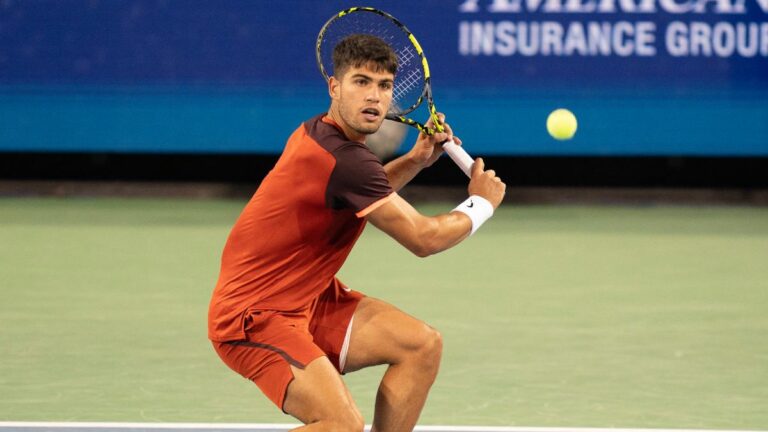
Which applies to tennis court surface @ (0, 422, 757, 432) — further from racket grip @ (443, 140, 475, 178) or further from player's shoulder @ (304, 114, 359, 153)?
player's shoulder @ (304, 114, 359, 153)

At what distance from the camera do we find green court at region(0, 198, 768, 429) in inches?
205

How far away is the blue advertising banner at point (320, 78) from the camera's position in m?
11.6

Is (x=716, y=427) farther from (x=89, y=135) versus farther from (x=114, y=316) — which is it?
(x=89, y=135)

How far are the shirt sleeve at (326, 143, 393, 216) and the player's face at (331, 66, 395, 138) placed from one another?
9 cm

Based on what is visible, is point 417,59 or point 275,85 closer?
point 417,59

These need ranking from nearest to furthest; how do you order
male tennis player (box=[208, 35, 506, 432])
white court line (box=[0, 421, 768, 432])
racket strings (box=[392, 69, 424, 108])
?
male tennis player (box=[208, 35, 506, 432]), racket strings (box=[392, 69, 424, 108]), white court line (box=[0, 421, 768, 432])

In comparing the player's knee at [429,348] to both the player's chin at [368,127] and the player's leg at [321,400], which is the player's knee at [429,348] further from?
the player's chin at [368,127]

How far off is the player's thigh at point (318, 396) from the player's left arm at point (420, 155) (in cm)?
80

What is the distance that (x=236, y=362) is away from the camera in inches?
155

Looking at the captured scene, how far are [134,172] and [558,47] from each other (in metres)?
4.19

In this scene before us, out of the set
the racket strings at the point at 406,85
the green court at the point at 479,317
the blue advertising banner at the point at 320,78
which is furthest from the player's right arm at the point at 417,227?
the blue advertising banner at the point at 320,78

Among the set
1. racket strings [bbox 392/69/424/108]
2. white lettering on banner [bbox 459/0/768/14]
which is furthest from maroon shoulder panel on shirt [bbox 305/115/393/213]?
white lettering on banner [bbox 459/0/768/14]

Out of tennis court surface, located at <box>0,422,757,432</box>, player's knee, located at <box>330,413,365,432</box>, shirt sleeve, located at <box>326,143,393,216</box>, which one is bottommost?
tennis court surface, located at <box>0,422,757,432</box>

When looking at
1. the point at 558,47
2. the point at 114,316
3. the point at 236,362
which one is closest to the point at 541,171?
the point at 558,47
